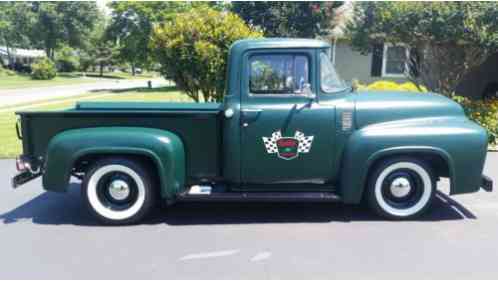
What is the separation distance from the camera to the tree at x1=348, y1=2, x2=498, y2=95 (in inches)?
347

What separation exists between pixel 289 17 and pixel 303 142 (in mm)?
18018

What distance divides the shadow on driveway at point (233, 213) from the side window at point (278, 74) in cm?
146

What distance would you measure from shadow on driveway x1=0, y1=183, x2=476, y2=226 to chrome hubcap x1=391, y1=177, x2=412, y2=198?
0.35 m

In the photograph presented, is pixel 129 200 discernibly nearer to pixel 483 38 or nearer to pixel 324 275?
pixel 324 275

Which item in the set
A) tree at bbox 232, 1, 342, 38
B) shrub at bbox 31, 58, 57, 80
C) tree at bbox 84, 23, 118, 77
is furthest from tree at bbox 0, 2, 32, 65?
tree at bbox 232, 1, 342, 38

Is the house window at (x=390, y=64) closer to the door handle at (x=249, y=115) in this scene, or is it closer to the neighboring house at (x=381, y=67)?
the neighboring house at (x=381, y=67)

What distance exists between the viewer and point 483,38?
8.79m

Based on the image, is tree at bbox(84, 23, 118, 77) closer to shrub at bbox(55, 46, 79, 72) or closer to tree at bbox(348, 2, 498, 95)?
shrub at bbox(55, 46, 79, 72)

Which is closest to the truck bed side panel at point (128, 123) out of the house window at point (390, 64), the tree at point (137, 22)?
the house window at point (390, 64)

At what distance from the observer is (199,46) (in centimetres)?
823

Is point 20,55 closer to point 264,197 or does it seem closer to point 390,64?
point 390,64

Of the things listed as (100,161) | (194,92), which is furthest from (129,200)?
(194,92)

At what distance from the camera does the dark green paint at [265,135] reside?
14.1 ft

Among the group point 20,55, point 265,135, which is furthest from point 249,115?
point 20,55
